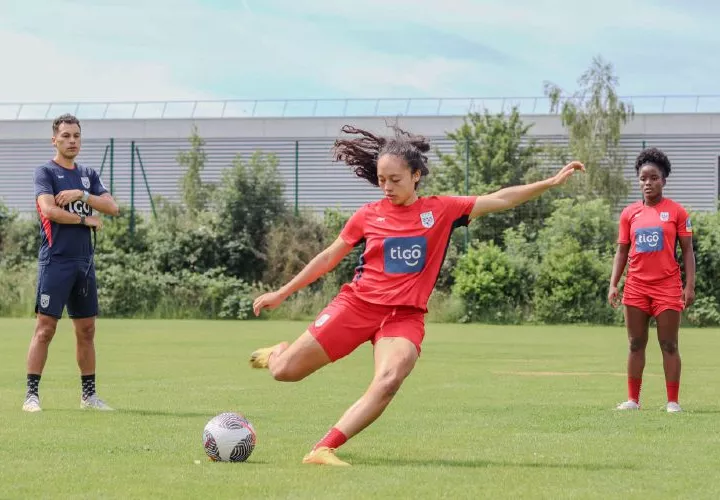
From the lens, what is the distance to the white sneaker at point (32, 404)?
35.0 ft

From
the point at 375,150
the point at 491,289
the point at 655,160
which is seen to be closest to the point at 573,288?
the point at 491,289

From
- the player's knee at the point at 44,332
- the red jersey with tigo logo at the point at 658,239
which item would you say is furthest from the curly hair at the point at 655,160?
the player's knee at the point at 44,332

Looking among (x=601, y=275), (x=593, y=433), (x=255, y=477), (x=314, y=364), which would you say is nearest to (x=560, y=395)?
(x=593, y=433)

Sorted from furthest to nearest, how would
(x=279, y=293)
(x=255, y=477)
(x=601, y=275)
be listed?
(x=601, y=275)
(x=279, y=293)
(x=255, y=477)

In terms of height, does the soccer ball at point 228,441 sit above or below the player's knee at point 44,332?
below

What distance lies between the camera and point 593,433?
9.34 m

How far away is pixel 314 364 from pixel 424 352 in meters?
11.9

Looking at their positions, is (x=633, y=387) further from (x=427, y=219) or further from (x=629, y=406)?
(x=427, y=219)

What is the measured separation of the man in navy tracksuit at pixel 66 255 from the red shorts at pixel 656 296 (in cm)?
509

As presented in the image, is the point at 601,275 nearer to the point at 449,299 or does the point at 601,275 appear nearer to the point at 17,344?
the point at 449,299

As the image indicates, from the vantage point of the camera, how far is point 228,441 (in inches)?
300

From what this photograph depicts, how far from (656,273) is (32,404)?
239 inches

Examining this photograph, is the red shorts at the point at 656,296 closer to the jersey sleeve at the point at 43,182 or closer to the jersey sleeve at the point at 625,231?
the jersey sleeve at the point at 625,231

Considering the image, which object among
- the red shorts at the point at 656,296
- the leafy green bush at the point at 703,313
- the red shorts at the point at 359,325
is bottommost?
the leafy green bush at the point at 703,313
